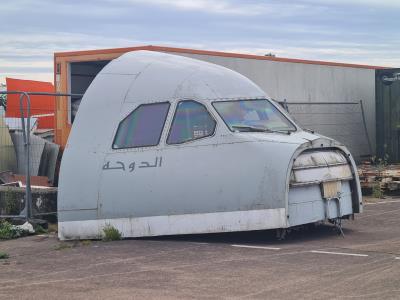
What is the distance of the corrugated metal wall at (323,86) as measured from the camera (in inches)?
738

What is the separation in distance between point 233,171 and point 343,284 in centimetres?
283

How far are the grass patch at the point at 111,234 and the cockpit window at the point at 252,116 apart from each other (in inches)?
82.9

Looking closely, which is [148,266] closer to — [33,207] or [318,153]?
[318,153]

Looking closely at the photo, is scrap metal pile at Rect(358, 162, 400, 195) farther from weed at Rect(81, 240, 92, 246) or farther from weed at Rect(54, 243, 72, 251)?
weed at Rect(54, 243, 72, 251)

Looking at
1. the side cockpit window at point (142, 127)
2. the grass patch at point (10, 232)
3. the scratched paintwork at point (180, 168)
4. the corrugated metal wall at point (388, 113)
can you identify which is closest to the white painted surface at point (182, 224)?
the scratched paintwork at point (180, 168)

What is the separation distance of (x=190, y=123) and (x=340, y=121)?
12.2 m

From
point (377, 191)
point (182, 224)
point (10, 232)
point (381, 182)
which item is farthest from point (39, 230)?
point (381, 182)

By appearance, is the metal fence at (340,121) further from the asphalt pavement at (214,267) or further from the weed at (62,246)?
the weed at (62,246)

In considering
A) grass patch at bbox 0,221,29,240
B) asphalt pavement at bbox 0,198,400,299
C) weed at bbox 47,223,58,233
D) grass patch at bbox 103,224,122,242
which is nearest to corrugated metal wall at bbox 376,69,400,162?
asphalt pavement at bbox 0,198,400,299

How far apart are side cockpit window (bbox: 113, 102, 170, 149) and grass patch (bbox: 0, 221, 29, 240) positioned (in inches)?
94.7

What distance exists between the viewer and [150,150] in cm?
997

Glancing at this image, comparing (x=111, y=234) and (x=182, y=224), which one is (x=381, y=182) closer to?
(x=182, y=224)

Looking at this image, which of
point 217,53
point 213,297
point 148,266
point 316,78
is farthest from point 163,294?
point 316,78

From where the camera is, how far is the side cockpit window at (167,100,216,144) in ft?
32.3
